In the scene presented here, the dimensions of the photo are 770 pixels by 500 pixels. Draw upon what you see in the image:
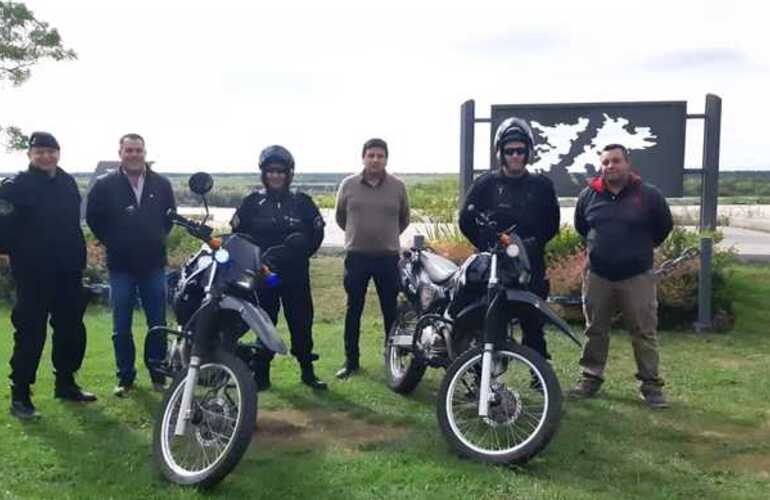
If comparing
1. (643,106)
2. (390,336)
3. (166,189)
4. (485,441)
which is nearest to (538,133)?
(643,106)

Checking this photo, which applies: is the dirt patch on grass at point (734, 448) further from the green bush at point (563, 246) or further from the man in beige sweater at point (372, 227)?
the green bush at point (563, 246)


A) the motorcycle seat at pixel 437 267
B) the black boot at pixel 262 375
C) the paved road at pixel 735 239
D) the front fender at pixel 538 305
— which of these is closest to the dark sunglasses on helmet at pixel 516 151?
the motorcycle seat at pixel 437 267

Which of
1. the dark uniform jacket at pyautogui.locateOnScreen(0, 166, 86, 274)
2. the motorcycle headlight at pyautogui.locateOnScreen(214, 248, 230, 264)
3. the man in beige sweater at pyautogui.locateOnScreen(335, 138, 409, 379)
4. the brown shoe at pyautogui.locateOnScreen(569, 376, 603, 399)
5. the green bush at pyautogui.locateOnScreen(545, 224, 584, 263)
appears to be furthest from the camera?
the green bush at pyautogui.locateOnScreen(545, 224, 584, 263)

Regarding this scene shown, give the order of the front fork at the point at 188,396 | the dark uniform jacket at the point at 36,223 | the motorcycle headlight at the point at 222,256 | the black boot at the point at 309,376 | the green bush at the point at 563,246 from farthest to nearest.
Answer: the green bush at the point at 563,246, the black boot at the point at 309,376, the dark uniform jacket at the point at 36,223, the motorcycle headlight at the point at 222,256, the front fork at the point at 188,396

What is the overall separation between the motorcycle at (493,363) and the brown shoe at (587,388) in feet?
4.02

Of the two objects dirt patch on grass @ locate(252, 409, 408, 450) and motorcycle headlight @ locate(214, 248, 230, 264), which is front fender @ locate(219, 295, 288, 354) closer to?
motorcycle headlight @ locate(214, 248, 230, 264)

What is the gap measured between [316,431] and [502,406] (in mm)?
1267

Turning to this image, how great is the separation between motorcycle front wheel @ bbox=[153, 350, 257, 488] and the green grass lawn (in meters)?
0.13

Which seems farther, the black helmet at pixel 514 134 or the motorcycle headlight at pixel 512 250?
the black helmet at pixel 514 134

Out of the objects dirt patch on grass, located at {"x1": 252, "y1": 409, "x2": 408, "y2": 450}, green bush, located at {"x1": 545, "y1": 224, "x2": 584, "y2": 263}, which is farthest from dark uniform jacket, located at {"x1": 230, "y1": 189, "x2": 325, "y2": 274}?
green bush, located at {"x1": 545, "y1": 224, "x2": 584, "y2": 263}

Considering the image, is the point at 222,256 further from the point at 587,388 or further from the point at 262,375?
the point at 587,388

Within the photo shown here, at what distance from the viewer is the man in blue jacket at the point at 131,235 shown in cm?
576

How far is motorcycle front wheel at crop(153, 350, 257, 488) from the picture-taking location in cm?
388

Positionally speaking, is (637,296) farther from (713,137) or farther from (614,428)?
(713,137)
